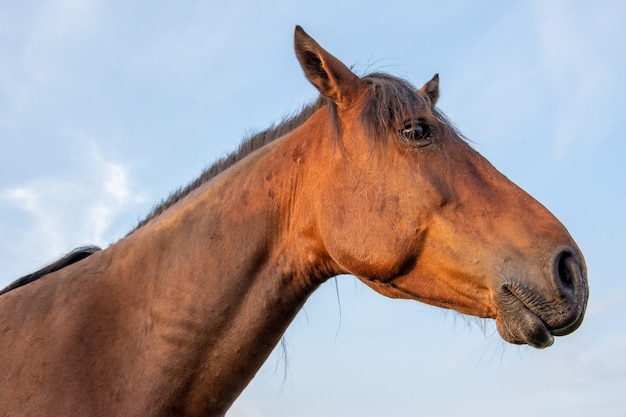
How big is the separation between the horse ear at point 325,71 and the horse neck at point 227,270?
11.8 inches

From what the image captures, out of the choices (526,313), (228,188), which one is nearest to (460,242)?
(526,313)

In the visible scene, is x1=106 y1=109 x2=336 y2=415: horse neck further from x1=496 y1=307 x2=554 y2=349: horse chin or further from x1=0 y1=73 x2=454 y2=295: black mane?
x1=496 y1=307 x2=554 y2=349: horse chin

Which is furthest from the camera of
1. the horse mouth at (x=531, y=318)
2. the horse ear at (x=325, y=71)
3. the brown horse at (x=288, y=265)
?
the horse ear at (x=325, y=71)

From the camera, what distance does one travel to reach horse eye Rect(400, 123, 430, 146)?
14.2 ft

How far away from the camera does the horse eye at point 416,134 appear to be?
4.33 meters

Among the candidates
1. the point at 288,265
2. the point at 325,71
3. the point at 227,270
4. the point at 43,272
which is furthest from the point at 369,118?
the point at 43,272

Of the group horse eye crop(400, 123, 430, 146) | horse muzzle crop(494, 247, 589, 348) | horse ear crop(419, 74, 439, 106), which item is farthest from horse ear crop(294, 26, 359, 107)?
horse muzzle crop(494, 247, 589, 348)

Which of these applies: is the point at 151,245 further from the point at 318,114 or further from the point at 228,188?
the point at 318,114

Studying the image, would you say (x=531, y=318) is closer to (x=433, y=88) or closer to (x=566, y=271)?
(x=566, y=271)

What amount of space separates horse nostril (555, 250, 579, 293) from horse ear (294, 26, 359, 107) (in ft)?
6.05

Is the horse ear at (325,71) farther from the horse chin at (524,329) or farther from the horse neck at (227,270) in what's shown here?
the horse chin at (524,329)

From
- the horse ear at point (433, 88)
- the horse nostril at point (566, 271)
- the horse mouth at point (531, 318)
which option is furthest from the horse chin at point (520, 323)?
the horse ear at point (433, 88)

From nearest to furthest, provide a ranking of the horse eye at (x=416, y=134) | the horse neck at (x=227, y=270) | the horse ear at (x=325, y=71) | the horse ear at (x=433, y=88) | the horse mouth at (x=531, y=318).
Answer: the horse mouth at (x=531, y=318), the horse neck at (x=227, y=270), the horse eye at (x=416, y=134), the horse ear at (x=325, y=71), the horse ear at (x=433, y=88)

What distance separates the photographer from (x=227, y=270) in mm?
4246
